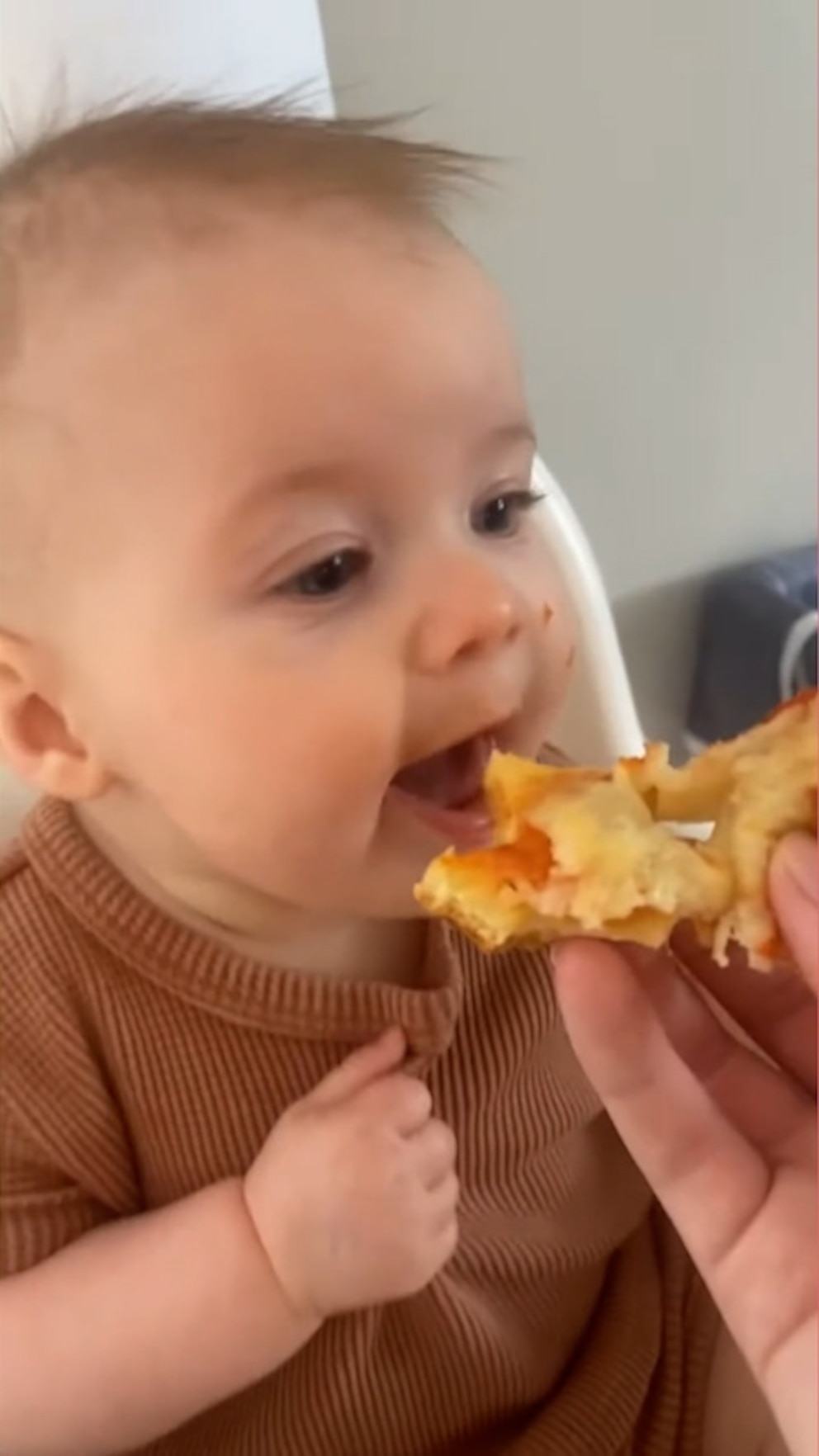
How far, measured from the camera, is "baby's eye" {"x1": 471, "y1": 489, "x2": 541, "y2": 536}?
55 centimetres

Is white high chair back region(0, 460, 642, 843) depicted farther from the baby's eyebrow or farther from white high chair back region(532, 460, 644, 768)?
the baby's eyebrow

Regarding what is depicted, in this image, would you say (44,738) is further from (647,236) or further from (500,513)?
(647,236)

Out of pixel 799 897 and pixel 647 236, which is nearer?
pixel 799 897

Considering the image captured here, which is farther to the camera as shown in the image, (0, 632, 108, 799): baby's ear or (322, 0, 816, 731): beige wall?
(322, 0, 816, 731): beige wall

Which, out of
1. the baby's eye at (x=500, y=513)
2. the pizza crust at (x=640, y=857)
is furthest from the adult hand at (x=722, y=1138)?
the baby's eye at (x=500, y=513)

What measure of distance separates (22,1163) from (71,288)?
29 cm

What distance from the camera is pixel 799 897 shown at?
1.39 feet

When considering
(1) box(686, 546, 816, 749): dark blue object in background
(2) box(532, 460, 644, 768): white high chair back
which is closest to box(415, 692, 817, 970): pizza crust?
(2) box(532, 460, 644, 768): white high chair back

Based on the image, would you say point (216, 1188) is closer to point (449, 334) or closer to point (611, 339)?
point (449, 334)

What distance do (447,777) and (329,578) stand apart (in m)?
0.07

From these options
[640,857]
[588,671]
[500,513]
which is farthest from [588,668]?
[640,857]

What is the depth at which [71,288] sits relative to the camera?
52cm

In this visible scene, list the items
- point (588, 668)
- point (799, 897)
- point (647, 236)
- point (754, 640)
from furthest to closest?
1. point (754, 640)
2. point (647, 236)
3. point (588, 668)
4. point (799, 897)

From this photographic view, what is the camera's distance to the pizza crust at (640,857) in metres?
0.45
